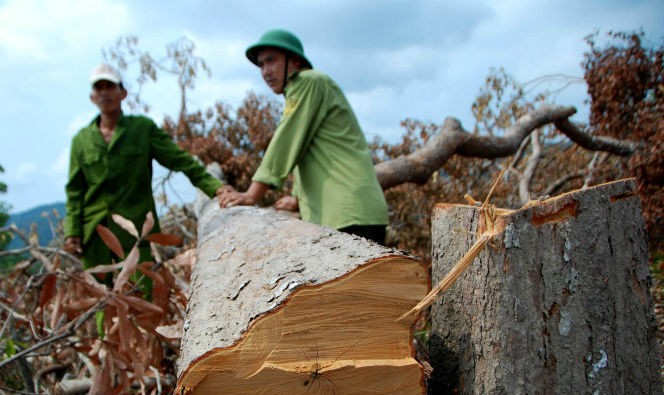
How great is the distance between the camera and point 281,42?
3018 mm

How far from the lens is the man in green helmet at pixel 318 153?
9.32ft

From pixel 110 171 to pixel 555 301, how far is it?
3.25 meters

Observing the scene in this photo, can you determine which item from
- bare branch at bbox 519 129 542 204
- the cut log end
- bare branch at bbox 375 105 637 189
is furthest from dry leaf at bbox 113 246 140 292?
bare branch at bbox 519 129 542 204

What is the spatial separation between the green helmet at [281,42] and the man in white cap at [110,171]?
1.14m

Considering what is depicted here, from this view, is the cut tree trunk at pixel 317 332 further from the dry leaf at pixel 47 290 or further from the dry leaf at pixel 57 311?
the dry leaf at pixel 47 290

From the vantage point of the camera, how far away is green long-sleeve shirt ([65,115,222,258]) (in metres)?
3.86

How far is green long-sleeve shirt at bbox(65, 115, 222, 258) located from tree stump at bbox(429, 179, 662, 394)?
256 centimetres

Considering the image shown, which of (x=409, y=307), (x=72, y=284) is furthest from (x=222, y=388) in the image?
(x=72, y=284)

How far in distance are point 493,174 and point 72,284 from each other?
15.1 ft

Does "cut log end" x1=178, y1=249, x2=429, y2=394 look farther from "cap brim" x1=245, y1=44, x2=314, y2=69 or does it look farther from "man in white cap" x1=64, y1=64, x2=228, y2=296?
"man in white cap" x1=64, y1=64, x2=228, y2=296

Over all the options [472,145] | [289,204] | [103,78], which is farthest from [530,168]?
[103,78]

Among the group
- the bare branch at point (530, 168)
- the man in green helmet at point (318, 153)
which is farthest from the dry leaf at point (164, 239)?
the bare branch at point (530, 168)

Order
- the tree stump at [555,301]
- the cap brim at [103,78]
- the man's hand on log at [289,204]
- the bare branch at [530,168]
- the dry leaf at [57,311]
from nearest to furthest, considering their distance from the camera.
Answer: the tree stump at [555,301] → the dry leaf at [57,311] → the man's hand on log at [289,204] → the cap brim at [103,78] → the bare branch at [530,168]

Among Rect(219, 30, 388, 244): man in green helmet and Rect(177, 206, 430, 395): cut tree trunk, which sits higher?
Rect(219, 30, 388, 244): man in green helmet
